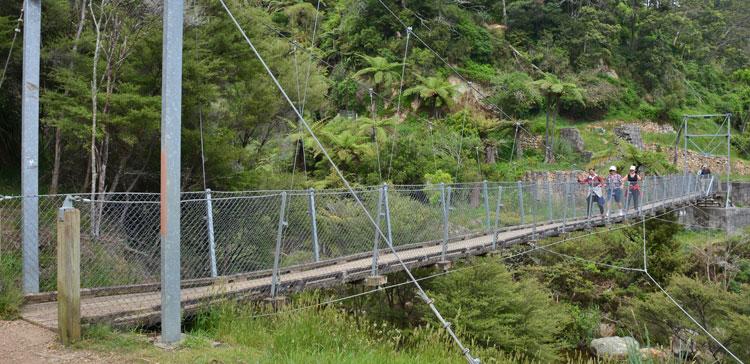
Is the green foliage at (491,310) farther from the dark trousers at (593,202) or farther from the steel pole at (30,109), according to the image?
the steel pole at (30,109)

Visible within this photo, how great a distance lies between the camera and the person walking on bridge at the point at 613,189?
45.3 feet

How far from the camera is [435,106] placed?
92.9 feet

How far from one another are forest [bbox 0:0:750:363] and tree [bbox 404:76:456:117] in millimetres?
130

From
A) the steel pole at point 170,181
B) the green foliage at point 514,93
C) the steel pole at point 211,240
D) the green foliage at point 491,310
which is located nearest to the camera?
the steel pole at point 170,181

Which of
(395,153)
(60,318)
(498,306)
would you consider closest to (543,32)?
(395,153)

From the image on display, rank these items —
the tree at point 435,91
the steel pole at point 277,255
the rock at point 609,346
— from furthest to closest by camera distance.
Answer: the tree at point 435,91 < the rock at point 609,346 < the steel pole at point 277,255

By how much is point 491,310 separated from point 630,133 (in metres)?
27.2

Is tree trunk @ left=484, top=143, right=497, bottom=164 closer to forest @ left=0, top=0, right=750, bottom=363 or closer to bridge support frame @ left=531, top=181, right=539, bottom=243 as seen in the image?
forest @ left=0, top=0, right=750, bottom=363

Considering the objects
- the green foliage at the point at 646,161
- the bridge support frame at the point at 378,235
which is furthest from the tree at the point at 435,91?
the bridge support frame at the point at 378,235

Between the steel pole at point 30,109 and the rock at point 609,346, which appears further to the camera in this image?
the rock at point 609,346

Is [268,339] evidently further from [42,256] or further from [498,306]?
[498,306]

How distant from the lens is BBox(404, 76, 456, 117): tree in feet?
88.6

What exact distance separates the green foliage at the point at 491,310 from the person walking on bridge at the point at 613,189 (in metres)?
3.91

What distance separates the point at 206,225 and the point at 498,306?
18.6ft
